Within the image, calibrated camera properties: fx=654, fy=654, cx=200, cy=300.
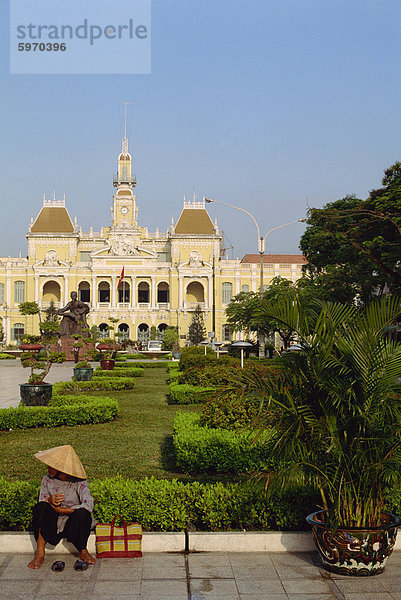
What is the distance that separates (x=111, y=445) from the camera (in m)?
11.0

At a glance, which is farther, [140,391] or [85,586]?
[140,391]

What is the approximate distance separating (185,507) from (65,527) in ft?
3.92

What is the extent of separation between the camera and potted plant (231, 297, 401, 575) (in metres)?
5.35

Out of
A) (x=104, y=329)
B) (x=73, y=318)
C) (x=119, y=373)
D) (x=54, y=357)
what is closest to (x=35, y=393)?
(x=54, y=357)

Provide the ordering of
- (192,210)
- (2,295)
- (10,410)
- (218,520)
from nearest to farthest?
1. (218,520)
2. (10,410)
3. (2,295)
4. (192,210)

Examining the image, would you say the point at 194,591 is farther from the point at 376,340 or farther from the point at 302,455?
the point at 376,340

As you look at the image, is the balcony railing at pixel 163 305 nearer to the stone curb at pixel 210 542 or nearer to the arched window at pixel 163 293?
the arched window at pixel 163 293

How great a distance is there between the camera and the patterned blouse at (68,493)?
5699mm

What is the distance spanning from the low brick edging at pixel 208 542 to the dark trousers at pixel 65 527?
33 cm

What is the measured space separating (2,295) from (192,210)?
25721 mm

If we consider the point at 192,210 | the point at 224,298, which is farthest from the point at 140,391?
the point at 192,210

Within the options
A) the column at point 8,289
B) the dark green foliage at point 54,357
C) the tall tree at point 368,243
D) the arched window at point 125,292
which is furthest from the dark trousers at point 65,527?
the column at point 8,289

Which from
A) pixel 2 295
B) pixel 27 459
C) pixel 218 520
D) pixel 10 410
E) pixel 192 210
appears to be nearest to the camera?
pixel 218 520

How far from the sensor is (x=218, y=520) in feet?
20.3
